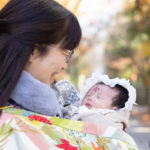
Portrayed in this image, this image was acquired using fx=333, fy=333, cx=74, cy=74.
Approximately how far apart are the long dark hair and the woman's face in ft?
0.07

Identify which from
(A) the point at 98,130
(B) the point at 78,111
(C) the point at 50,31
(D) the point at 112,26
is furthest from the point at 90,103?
(D) the point at 112,26

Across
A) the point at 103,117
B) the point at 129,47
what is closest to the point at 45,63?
the point at 103,117

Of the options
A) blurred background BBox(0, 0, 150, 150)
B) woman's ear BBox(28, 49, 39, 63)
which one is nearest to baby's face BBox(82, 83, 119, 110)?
woman's ear BBox(28, 49, 39, 63)

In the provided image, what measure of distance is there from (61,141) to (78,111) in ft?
1.19

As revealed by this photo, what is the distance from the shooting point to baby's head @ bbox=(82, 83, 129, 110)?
5.65ft

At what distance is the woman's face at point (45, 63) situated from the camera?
111cm

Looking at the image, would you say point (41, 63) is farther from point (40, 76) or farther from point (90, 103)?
point (90, 103)

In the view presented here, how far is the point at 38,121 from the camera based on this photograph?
1061 mm

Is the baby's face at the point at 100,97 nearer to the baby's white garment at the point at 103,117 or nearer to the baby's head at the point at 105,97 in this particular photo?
the baby's head at the point at 105,97

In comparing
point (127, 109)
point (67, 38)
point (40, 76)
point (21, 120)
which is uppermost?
point (67, 38)

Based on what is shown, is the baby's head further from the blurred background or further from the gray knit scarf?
the blurred background

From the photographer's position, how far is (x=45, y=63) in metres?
1.12

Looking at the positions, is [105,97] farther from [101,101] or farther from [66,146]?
[66,146]

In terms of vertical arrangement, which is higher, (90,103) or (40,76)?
(40,76)
